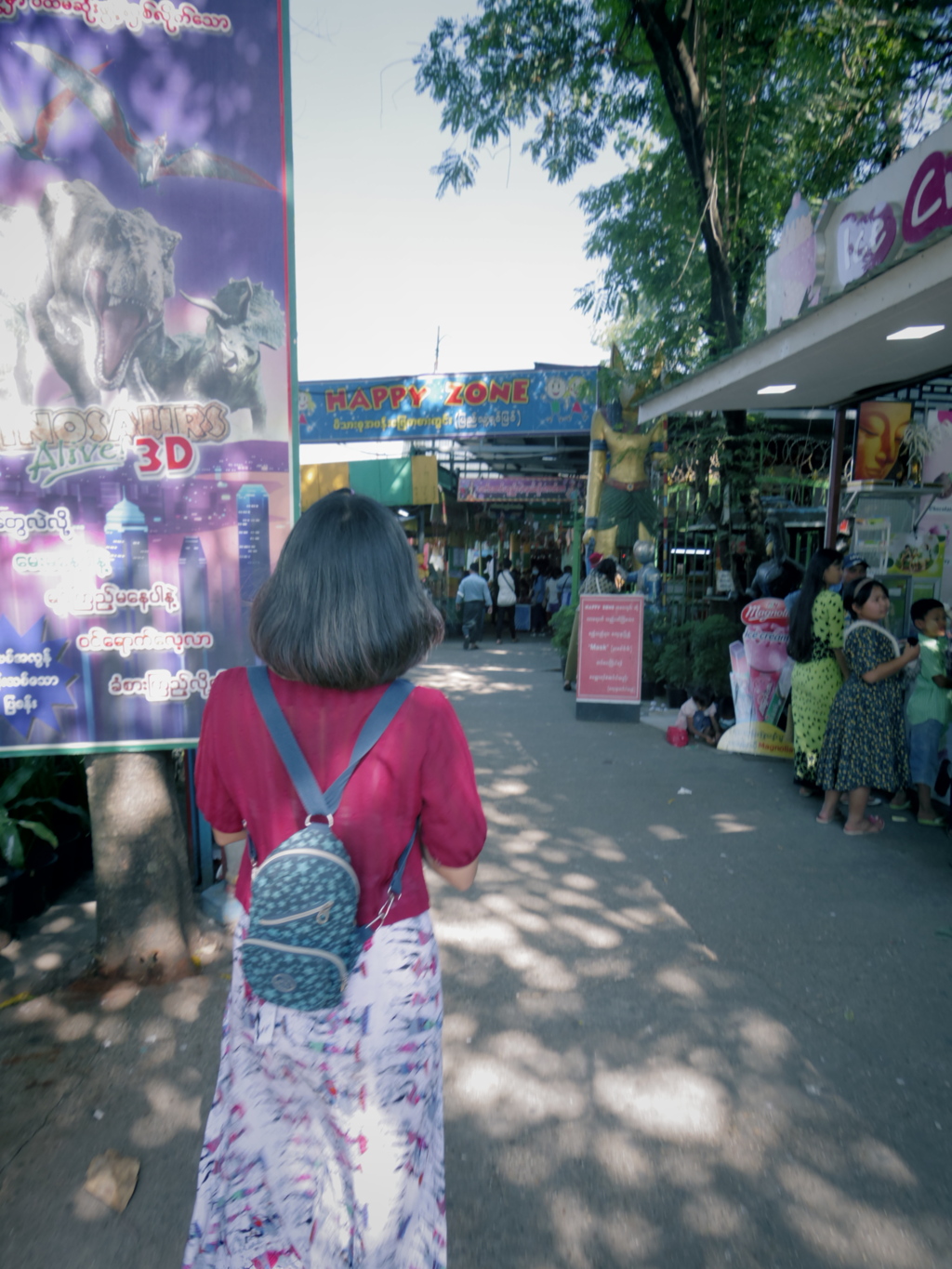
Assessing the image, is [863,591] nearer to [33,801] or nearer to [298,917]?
[298,917]

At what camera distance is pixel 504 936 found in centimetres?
379

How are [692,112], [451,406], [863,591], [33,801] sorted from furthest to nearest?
1. [451,406]
2. [692,112]
3. [863,591]
4. [33,801]

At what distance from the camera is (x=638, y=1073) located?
9.16 feet

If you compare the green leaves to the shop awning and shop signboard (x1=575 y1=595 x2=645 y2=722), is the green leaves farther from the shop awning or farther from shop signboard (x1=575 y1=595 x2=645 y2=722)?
shop signboard (x1=575 y1=595 x2=645 y2=722)

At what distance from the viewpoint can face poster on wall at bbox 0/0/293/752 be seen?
281cm

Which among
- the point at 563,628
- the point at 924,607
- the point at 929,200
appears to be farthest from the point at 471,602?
the point at 929,200

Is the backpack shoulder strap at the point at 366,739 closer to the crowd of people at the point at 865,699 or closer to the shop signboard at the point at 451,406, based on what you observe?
the crowd of people at the point at 865,699

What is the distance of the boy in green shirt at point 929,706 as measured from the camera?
5.12 m

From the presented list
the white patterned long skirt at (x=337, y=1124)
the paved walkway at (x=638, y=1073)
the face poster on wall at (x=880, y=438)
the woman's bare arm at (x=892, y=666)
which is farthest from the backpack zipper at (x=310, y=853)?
the face poster on wall at (x=880, y=438)

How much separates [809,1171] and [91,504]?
326 centimetres

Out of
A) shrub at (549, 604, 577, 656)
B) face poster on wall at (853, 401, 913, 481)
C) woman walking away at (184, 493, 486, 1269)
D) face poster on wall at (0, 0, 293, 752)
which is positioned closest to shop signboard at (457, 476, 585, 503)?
shrub at (549, 604, 577, 656)

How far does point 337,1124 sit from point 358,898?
0.51 metres

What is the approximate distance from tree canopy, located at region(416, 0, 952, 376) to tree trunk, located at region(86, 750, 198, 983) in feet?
25.6

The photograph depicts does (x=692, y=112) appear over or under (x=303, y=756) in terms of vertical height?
over
